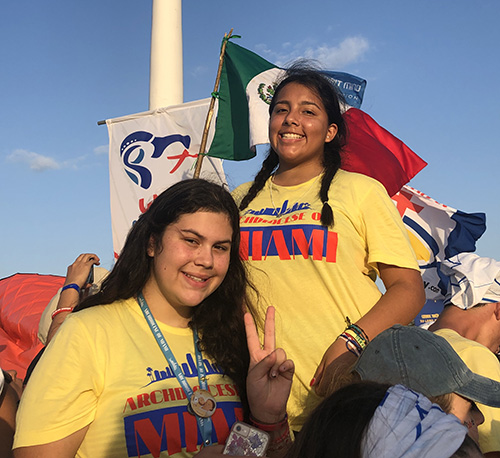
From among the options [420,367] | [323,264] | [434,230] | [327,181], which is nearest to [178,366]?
[323,264]

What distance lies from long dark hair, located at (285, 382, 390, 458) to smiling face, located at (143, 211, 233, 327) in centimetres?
120

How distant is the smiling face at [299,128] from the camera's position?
3256 mm

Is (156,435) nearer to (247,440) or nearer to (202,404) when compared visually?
(202,404)

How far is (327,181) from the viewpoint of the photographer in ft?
10.3

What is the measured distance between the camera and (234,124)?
303 inches

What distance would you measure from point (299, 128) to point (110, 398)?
1.74 metres

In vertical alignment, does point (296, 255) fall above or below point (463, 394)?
above

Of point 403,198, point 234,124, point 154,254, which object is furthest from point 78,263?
point 403,198

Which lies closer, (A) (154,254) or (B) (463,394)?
(B) (463,394)

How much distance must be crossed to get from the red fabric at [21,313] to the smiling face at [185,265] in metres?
4.20

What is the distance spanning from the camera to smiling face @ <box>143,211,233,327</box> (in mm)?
2641

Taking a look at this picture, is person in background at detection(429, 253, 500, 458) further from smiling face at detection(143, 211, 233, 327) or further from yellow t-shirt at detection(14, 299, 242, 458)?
yellow t-shirt at detection(14, 299, 242, 458)

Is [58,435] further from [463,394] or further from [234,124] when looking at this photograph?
[234,124]

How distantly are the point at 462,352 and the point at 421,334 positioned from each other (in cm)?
59
